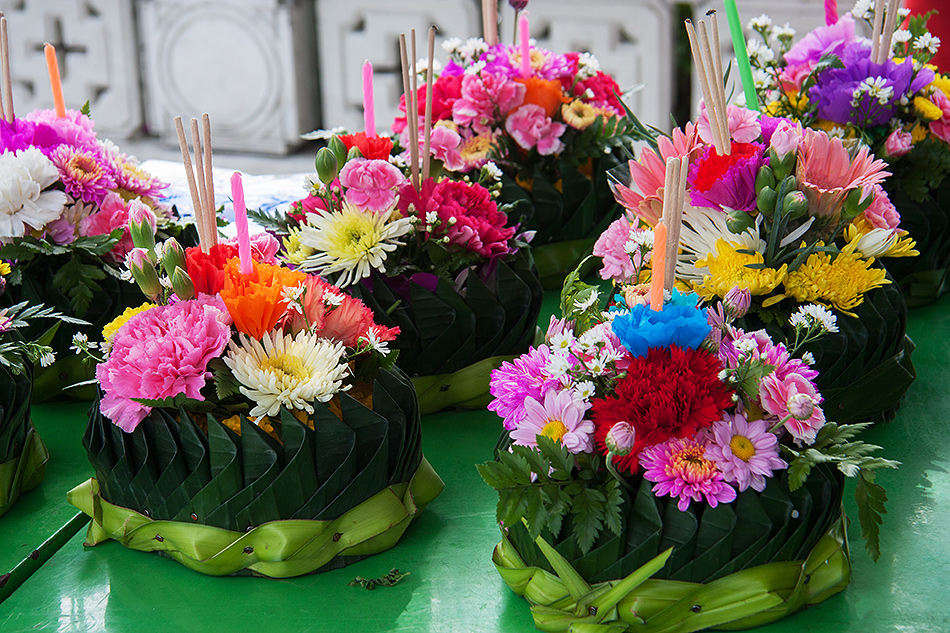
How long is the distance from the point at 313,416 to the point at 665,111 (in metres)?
2.36

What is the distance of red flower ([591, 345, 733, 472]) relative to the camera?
3.00 ft

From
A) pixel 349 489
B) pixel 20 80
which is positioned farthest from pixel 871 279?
pixel 20 80

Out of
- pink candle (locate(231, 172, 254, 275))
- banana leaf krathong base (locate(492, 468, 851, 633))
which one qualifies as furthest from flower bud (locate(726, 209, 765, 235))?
pink candle (locate(231, 172, 254, 275))

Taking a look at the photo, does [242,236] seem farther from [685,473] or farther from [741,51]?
[741,51]

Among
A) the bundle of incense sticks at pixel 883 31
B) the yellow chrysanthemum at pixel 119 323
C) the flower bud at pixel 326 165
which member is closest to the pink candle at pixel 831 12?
the bundle of incense sticks at pixel 883 31

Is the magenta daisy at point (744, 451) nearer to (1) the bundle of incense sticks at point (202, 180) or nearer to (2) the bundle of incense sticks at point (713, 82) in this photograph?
(2) the bundle of incense sticks at point (713, 82)

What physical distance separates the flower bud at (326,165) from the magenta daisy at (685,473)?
2.04 feet

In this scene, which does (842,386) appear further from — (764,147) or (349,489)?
(349,489)

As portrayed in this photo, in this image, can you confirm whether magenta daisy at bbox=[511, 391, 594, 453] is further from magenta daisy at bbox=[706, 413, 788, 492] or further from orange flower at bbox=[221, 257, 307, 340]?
orange flower at bbox=[221, 257, 307, 340]

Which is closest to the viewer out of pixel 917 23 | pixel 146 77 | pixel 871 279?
pixel 871 279

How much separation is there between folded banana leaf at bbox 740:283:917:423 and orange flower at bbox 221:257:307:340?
0.57 m

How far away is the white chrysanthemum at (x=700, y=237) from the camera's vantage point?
121cm

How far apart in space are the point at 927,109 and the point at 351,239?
988 millimetres

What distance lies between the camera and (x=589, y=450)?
3.04 feet
